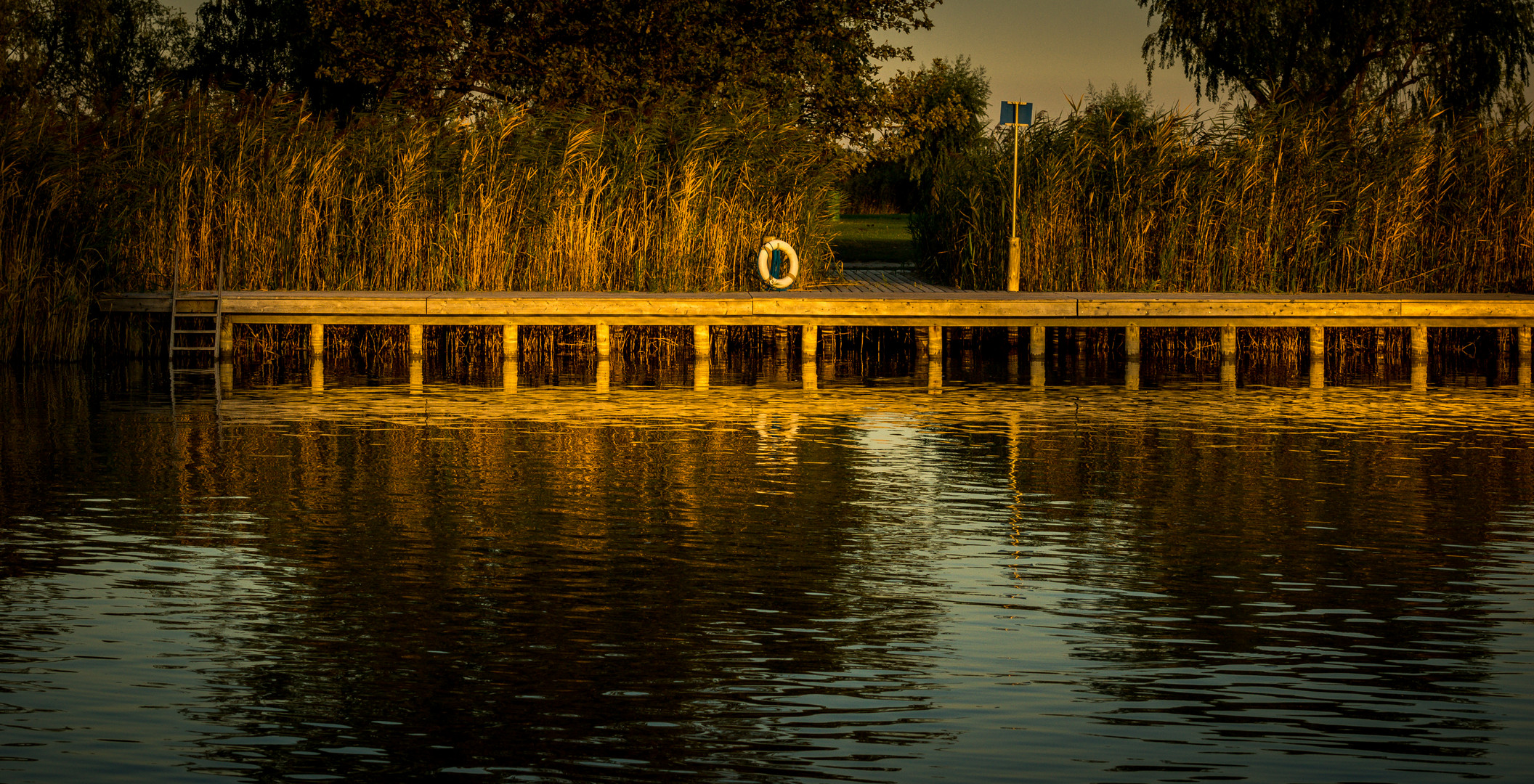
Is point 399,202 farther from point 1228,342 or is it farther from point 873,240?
point 873,240

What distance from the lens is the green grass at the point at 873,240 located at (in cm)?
3559

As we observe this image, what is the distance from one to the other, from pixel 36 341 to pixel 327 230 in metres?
3.26

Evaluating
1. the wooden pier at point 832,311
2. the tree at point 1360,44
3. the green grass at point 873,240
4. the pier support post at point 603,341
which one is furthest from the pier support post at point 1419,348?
the tree at point 1360,44

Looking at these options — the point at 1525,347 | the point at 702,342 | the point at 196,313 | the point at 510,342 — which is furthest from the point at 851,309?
the point at 1525,347

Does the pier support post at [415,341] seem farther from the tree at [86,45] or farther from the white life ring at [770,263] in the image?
the tree at [86,45]

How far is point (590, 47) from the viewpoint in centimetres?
2864

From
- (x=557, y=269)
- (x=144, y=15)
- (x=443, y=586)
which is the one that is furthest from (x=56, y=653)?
(x=144, y=15)

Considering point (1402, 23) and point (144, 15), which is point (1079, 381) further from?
point (144, 15)

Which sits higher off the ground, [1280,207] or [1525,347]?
[1280,207]

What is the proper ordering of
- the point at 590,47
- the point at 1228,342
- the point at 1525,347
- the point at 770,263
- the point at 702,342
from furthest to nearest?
the point at 590,47
the point at 770,263
the point at 1525,347
the point at 1228,342
the point at 702,342

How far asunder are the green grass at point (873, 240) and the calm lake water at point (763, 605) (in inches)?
468

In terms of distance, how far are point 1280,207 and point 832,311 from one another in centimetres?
568

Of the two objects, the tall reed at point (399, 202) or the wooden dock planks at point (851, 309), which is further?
the tall reed at point (399, 202)

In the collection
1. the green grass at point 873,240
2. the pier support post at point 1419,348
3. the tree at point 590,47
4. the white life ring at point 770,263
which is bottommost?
the pier support post at point 1419,348
